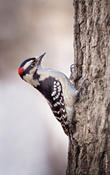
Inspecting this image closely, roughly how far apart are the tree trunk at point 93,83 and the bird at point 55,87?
71mm

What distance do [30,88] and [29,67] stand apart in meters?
2.19

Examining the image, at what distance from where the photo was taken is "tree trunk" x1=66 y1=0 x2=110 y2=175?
2.14m

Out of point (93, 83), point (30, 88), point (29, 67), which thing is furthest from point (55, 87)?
point (30, 88)

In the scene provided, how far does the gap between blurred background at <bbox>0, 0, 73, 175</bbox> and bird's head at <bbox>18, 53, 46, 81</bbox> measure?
5.70 feet

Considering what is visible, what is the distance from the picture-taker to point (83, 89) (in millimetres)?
2279

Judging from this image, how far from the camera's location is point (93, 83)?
7.26 feet

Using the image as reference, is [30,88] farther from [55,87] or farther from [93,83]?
[93,83]

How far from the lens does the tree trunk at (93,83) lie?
7.04 feet

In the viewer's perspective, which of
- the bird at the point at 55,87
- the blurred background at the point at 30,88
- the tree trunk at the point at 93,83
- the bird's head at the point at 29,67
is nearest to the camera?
the tree trunk at the point at 93,83

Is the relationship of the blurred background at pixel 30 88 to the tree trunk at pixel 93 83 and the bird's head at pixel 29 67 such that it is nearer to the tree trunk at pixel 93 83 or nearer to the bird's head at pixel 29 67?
the bird's head at pixel 29 67

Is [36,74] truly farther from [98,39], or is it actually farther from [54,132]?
[54,132]

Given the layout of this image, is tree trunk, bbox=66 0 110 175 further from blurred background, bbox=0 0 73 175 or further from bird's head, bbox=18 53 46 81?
blurred background, bbox=0 0 73 175

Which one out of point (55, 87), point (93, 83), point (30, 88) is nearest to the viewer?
point (93, 83)

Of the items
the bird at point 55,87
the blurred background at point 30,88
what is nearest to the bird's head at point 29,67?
the bird at point 55,87
